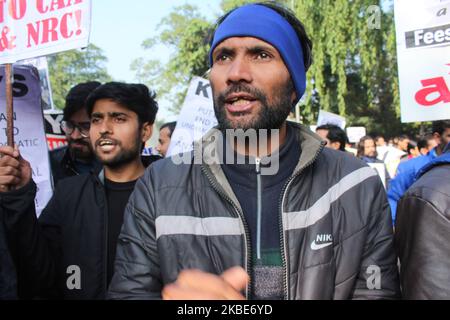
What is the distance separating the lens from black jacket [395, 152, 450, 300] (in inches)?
62.7

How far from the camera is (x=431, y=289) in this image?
1.60 metres

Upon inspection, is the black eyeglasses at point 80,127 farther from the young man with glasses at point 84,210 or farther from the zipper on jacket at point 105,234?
the zipper on jacket at point 105,234

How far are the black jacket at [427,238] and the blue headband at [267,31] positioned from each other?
619 millimetres

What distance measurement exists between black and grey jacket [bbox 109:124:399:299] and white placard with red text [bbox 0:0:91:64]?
117 centimetres

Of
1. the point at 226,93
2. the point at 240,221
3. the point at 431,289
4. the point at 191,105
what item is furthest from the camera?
the point at 191,105

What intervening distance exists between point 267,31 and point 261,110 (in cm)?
28

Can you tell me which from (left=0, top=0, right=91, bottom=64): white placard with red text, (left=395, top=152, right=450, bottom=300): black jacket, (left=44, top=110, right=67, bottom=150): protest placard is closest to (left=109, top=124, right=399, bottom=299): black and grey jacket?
(left=395, top=152, right=450, bottom=300): black jacket

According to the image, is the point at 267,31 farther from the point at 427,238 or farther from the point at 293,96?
the point at 427,238

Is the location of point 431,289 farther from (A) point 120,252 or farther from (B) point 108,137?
(B) point 108,137

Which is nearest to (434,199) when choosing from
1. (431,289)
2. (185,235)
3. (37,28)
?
(431,289)

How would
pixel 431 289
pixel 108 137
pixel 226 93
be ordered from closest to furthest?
→ 1. pixel 431 289
2. pixel 226 93
3. pixel 108 137

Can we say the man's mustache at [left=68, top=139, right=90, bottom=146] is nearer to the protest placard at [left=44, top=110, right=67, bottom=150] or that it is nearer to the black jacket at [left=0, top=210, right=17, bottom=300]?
the protest placard at [left=44, top=110, right=67, bottom=150]

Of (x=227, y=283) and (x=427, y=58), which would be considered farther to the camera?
(x=427, y=58)

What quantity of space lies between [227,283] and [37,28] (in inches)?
69.6
